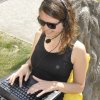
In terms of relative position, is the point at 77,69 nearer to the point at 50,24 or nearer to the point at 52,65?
the point at 52,65

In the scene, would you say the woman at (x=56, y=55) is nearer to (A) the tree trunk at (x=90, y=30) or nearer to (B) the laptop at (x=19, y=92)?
(B) the laptop at (x=19, y=92)

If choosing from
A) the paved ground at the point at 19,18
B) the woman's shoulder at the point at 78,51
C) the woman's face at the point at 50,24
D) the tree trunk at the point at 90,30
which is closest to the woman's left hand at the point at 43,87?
the woman's shoulder at the point at 78,51

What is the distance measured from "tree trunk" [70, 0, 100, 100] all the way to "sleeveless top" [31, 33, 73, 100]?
898 millimetres

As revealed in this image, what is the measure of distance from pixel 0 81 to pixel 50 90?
471mm

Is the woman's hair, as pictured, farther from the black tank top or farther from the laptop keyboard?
the laptop keyboard

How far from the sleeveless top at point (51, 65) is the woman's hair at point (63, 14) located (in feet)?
→ 0.30

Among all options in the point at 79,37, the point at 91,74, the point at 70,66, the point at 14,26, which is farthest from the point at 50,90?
the point at 14,26

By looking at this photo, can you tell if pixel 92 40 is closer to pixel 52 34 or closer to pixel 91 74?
pixel 91 74

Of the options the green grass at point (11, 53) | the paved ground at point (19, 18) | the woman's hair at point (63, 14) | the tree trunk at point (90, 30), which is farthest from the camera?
the paved ground at point (19, 18)

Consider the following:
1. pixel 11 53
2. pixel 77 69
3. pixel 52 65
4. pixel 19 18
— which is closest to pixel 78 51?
pixel 77 69

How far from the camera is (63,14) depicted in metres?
2.96

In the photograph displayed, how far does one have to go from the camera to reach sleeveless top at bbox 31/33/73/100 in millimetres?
3125

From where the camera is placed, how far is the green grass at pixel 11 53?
18.5ft

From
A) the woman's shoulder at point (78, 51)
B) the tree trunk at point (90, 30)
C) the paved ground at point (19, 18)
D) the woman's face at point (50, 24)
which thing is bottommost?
the paved ground at point (19, 18)
